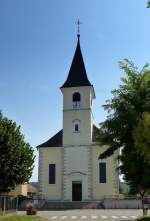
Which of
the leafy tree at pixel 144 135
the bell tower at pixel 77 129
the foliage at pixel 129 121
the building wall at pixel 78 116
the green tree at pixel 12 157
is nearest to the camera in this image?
the leafy tree at pixel 144 135

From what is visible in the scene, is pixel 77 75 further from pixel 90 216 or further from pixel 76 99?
pixel 90 216

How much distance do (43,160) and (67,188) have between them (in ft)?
15.5

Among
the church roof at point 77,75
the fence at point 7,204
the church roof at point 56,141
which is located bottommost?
the fence at point 7,204

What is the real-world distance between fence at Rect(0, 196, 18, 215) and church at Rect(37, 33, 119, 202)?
15927mm

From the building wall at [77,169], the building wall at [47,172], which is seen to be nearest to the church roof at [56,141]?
the building wall at [47,172]

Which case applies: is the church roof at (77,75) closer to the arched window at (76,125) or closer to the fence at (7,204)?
the arched window at (76,125)

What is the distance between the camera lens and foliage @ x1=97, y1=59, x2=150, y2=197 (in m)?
22.7

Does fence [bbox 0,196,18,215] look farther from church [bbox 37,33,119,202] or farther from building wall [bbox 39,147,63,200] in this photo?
church [bbox 37,33,119,202]

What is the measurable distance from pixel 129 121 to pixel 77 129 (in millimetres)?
27732

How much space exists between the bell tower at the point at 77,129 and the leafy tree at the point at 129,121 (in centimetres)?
2322

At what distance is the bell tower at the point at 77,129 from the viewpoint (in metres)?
48.6


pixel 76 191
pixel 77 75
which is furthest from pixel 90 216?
pixel 77 75

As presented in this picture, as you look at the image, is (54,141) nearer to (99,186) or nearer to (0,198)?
(99,186)

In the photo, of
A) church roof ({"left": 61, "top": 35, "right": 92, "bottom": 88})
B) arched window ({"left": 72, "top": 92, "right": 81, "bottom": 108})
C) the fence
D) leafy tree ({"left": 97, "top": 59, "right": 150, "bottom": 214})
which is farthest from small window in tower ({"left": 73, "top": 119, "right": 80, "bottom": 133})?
leafy tree ({"left": 97, "top": 59, "right": 150, "bottom": 214})
